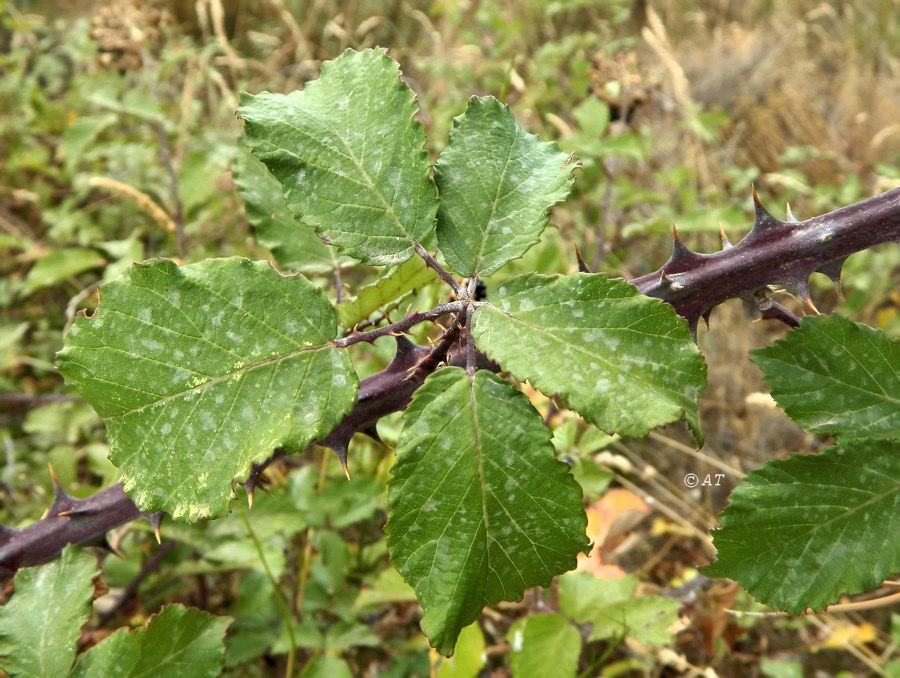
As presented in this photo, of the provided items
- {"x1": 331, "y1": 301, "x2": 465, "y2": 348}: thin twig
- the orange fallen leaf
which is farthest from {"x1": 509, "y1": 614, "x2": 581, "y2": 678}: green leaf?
{"x1": 331, "y1": 301, "x2": 465, "y2": 348}: thin twig

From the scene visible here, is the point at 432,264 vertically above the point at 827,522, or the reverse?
the point at 432,264

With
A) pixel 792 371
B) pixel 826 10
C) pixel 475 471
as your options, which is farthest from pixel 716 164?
pixel 475 471

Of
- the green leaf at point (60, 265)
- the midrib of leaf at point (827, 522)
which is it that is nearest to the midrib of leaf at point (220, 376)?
the midrib of leaf at point (827, 522)

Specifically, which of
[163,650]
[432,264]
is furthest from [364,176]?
[163,650]

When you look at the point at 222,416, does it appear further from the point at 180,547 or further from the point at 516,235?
the point at 180,547

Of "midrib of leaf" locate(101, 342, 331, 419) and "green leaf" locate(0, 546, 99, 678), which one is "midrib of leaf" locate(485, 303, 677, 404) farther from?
"green leaf" locate(0, 546, 99, 678)

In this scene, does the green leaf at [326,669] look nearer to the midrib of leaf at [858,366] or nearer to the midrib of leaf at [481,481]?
the midrib of leaf at [481,481]

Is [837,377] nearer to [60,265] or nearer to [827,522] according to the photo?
[827,522]
